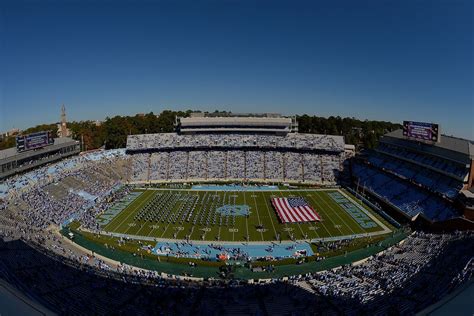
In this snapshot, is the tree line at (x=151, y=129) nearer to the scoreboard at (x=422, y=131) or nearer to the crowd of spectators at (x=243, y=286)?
the scoreboard at (x=422, y=131)

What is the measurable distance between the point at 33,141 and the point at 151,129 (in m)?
33.0

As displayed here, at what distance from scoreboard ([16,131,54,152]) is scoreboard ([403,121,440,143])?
47.8 meters

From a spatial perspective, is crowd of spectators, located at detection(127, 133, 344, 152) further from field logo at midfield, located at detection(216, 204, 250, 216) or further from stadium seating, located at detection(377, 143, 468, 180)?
field logo at midfield, located at detection(216, 204, 250, 216)

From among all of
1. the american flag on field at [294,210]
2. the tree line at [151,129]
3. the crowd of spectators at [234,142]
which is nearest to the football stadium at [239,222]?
the american flag on field at [294,210]

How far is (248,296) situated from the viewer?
57.2ft

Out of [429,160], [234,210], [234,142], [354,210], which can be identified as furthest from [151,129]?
[429,160]

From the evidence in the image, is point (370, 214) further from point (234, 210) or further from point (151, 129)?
point (151, 129)

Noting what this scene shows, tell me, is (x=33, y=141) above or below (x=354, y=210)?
above

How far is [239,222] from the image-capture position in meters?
33.9

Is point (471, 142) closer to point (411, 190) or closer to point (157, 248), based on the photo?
point (411, 190)

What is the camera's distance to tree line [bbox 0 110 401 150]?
69.2 metres

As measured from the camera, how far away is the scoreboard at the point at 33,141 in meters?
42.3

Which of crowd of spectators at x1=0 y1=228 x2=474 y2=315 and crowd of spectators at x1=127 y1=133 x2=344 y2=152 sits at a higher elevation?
crowd of spectators at x1=127 y1=133 x2=344 y2=152

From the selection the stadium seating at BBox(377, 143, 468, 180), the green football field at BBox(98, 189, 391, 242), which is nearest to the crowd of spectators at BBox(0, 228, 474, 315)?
the green football field at BBox(98, 189, 391, 242)
